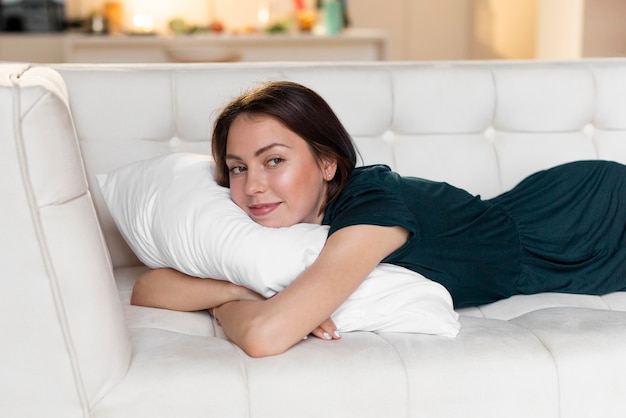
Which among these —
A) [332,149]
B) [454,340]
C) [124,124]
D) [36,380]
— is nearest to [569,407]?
[454,340]

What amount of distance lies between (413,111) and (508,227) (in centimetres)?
41

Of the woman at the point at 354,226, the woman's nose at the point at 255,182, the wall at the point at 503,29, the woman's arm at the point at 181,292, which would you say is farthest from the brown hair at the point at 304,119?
the wall at the point at 503,29

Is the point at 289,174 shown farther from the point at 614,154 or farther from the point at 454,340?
the point at 614,154

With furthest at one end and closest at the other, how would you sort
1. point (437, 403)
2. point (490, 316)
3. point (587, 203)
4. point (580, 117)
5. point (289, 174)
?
point (580, 117)
point (587, 203)
point (490, 316)
point (289, 174)
point (437, 403)

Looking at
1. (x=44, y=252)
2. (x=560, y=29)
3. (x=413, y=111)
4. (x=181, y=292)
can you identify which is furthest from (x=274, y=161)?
(x=560, y=29)

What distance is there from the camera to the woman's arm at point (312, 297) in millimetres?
1440

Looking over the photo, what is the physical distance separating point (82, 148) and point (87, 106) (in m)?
0.09

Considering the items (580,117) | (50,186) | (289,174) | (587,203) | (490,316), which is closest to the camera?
(50,186)

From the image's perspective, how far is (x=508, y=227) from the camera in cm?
194

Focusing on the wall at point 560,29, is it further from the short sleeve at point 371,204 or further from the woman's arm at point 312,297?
the woman's arm at point 312,297

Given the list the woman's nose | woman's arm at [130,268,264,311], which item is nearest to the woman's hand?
woman's arm at [130,268,264,311]

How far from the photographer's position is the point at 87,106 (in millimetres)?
2061

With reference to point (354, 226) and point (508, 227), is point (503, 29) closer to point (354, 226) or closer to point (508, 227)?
point (508, 227)

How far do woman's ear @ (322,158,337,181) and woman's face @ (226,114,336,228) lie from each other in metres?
0.02
